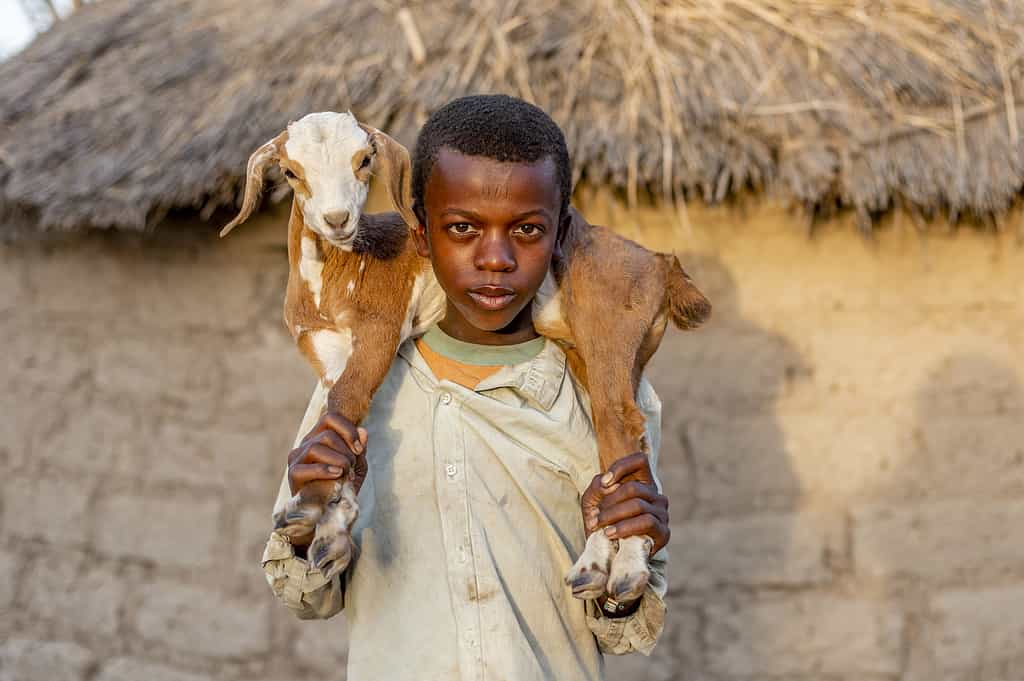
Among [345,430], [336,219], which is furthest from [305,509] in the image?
[336,219]

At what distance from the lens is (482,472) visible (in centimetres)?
190

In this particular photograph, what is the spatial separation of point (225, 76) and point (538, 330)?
2403 millimetres

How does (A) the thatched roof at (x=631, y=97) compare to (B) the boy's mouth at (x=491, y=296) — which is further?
(A) the thatched roof at (x=631, y=97)

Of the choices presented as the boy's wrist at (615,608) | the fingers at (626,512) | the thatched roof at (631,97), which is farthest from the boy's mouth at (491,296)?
the thatched roof at (631,97)

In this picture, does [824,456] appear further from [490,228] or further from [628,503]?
[490,228]

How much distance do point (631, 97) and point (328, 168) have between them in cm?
210

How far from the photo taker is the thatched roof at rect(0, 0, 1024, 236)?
3.54m

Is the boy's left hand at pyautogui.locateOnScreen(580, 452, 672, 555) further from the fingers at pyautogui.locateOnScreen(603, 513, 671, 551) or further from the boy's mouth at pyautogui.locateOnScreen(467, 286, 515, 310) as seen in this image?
the boy's mouth at pyautogui.locateOnScreen(467, 286, 515, 310)

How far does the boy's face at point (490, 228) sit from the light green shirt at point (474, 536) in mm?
209

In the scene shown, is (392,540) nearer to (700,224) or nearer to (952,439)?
(700,224)

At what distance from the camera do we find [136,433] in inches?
161

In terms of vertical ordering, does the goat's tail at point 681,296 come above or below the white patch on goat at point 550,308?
below

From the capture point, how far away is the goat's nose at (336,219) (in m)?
1.63

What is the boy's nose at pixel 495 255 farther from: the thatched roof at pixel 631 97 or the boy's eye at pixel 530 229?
the thatched roof at pixel 631 97
